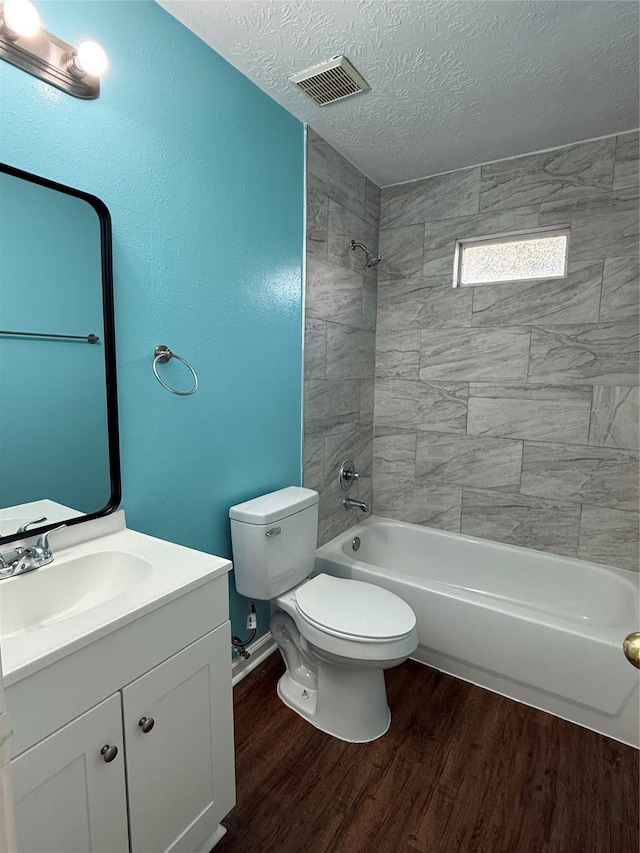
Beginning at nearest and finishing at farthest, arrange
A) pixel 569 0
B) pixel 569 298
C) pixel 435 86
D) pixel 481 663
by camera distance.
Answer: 1. pixel 569 0
2. pixel 435 86
3. pixel 481 663
4. pixel 569 298

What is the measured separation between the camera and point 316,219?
87.8 inches

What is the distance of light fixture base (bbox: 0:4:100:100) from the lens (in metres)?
1.10

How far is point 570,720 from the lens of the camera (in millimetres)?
1804

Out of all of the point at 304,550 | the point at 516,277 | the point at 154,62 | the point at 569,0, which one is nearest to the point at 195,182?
the point at 154,62

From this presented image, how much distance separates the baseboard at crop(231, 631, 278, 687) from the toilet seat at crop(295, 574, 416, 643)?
0.43m

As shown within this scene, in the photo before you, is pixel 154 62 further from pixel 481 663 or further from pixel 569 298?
→ pixel 481 663

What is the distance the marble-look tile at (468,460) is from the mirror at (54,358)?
1.88 meters

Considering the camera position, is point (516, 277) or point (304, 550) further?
point (516, 277)

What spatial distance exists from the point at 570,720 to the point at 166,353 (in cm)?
213

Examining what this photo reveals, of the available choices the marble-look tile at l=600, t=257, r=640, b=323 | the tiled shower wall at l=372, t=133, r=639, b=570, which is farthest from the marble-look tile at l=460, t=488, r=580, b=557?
the marble-look tile at l=600, t=257, r=640, b=323

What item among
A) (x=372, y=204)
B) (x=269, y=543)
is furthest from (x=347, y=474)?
(x=372, y=204)

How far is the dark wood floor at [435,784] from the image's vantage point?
4.41ft

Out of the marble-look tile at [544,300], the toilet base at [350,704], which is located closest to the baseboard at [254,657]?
the toilet base at [350,704]

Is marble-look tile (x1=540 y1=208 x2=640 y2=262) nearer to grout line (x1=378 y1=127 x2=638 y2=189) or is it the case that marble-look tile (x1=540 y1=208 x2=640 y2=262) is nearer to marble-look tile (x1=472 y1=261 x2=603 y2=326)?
marble-look tile (x1=472 y1=261 x2=603 y2=326)
